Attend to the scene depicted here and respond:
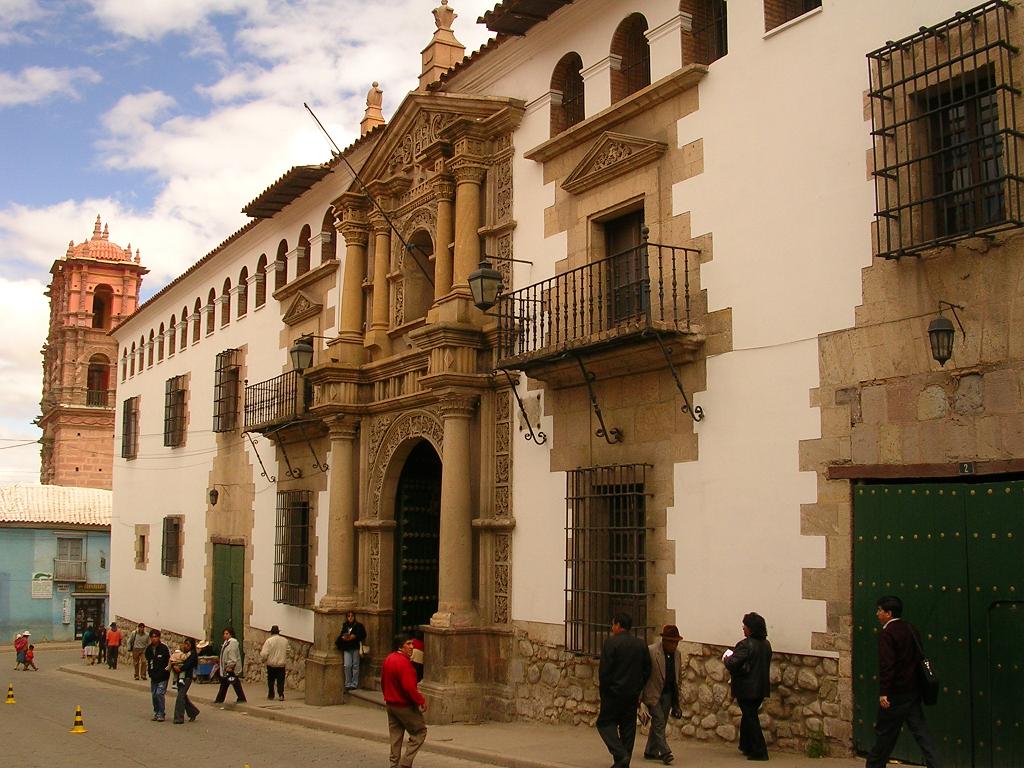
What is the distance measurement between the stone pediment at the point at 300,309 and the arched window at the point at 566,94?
7.16m

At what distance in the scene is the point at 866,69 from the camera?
368 inches

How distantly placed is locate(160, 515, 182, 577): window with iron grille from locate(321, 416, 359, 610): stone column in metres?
9.94

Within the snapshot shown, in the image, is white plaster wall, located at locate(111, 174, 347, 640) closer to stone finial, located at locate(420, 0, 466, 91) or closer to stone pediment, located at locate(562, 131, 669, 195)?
stone finial, located at locate(420, 0, 466, 91)

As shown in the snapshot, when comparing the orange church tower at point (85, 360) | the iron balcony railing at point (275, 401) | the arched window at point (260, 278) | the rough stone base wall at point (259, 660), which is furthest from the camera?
the orange church tower at point (85, 360)

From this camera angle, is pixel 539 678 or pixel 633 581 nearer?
pixel 633 581

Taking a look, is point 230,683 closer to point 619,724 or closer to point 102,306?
point 619,724

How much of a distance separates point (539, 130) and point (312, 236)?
24.4 feet

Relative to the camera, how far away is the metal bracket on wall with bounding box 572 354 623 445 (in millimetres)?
11688

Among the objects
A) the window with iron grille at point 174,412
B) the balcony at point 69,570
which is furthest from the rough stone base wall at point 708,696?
the balcony at point 69,570

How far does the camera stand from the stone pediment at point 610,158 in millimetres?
11648

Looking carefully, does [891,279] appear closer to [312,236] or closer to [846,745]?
[846,745]

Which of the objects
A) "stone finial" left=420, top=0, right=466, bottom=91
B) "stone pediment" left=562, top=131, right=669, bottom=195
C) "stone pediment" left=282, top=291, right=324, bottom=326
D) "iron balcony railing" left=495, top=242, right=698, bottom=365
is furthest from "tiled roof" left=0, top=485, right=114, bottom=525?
"stone pediment" left=562, top=131, right=669, bottom=195


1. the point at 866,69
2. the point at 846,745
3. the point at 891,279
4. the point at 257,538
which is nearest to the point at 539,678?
the point at 846,745

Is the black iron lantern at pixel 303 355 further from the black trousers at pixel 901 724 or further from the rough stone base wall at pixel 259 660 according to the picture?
the black trousers at pixel 901 724
